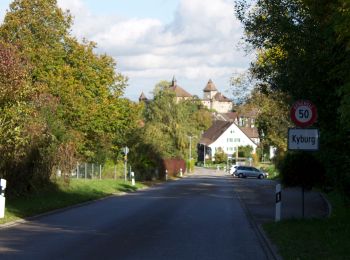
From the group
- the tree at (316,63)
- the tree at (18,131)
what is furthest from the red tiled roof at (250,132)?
the tree at (316,63)

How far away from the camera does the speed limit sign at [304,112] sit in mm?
16188

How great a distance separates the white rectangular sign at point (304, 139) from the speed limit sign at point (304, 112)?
A: 36cm

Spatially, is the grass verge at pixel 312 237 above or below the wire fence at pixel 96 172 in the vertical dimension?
below

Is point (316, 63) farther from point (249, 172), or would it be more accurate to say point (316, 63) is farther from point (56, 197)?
point (249, 172)

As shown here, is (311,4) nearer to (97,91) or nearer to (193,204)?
(193,204)

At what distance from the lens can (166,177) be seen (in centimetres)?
6825

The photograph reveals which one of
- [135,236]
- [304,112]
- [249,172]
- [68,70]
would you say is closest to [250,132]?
[249,172]

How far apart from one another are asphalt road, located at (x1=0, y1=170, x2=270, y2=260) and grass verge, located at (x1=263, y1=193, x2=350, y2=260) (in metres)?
0.51

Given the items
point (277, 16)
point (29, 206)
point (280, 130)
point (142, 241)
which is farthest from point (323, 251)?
point (280, 130)

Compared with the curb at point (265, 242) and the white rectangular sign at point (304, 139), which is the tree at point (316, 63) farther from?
the curb at point (265, 242)

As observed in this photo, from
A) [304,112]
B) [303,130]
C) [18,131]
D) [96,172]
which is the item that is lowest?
[96,172]

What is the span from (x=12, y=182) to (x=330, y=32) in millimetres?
14821

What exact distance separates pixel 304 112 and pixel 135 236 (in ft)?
16.9

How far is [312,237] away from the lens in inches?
553
